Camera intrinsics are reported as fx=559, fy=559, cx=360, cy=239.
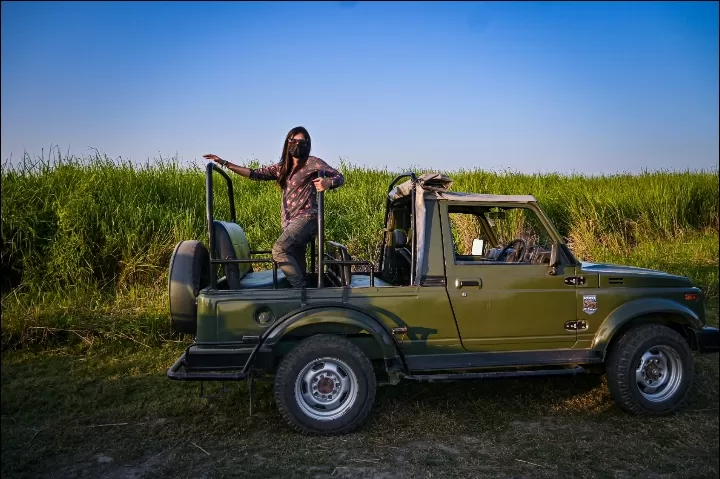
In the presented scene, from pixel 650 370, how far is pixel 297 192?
138 inches

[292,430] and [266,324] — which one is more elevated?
Answer: [266,324]

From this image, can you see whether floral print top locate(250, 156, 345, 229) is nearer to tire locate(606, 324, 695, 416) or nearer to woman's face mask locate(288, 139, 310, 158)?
woman's face mask locate(288, 139, 310, 158)

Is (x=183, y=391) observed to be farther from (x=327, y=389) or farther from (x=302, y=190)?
(x=302, y=190)

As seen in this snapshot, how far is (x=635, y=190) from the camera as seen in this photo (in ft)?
46.8

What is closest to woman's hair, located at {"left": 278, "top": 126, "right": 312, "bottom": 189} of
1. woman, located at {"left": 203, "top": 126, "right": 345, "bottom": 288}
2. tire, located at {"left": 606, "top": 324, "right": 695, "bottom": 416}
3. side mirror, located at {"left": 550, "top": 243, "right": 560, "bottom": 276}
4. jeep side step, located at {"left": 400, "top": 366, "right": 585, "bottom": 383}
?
woman, located at {"left": 203, "top": 126, "right": 345, "bottom": 288}

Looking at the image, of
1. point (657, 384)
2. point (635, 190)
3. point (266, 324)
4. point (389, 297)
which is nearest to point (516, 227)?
point (657, 384)

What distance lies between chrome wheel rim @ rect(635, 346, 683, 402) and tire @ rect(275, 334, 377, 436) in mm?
2437

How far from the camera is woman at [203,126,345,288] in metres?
4.84

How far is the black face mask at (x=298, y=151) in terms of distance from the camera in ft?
16.3

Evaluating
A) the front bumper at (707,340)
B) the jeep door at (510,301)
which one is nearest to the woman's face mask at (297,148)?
the jeep door at (510,301)

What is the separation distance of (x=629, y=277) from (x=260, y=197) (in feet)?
27.2

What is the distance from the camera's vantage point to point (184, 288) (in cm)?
459

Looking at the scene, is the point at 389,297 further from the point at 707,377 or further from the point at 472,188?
the point at 472,188

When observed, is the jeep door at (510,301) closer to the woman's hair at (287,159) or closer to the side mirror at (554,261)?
the side mirror at (554,261)
